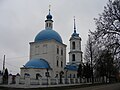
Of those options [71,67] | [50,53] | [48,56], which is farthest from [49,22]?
[71,67]

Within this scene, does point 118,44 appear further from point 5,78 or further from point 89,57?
point 5,78

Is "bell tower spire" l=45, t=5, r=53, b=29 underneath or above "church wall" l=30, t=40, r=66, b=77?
above

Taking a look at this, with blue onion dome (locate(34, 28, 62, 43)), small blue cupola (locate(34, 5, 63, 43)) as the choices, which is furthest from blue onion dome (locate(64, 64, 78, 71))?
blue onion dome (locate(34, 28, 62, 43))

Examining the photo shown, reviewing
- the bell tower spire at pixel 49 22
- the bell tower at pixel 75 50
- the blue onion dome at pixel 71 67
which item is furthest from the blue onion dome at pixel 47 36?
the bell tower at pixel 75 50

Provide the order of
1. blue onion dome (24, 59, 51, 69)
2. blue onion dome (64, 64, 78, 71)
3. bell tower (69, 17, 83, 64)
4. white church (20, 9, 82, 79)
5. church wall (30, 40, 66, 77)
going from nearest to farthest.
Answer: blue onion dome (24, 59, 51, 69) → white church (20, 9, 82, 79) → church wall (30, 40, 66, 77) → blue onion dome (64, 64, 78, 71) → bell tower (69, 17, 83, 64)

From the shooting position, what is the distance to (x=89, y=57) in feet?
143

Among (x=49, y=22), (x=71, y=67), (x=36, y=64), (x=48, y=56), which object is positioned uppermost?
(x=49, y=22)

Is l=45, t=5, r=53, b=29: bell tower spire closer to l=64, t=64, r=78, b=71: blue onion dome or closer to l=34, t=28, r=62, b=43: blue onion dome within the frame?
l=34, t=28, r=62, b=43: blue onion dome

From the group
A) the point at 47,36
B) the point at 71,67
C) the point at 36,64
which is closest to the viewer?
the point at 36,64

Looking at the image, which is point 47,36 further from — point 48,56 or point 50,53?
point 48,56

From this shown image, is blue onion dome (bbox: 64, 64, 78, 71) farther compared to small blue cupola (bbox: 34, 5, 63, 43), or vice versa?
blue onion dome (bbox: 64, 64, 78, 71)

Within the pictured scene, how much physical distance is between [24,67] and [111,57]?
2563cm

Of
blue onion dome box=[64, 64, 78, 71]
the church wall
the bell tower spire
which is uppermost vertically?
the bell tower spire

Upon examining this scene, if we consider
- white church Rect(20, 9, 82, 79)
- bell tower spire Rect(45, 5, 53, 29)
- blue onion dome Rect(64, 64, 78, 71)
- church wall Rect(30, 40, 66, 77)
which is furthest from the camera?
blue onion dome Rect(64, 64, 78, 71)
